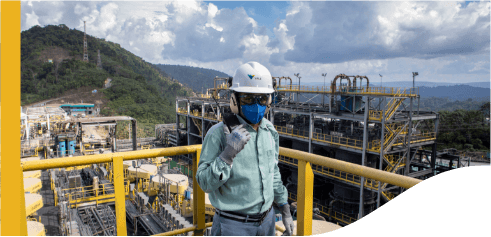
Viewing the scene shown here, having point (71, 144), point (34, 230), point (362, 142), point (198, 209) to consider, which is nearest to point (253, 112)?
point (198, 209)

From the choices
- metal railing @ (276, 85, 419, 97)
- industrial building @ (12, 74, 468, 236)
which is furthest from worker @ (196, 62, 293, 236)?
metal railing @ (276, 85, 419, 97)

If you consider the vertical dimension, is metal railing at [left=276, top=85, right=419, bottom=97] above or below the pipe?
above

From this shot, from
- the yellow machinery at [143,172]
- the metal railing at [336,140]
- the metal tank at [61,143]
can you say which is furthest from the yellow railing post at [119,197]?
the metal tank at [61,143]

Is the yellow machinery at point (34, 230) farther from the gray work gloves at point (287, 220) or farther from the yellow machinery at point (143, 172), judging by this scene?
the yellow machinery at point (143, 172)

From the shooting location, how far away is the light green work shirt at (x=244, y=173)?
2.03 metres

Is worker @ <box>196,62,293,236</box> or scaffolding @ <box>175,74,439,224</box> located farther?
scaffolding @ <box>175,74,439,224</box>

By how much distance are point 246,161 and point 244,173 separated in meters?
0.09

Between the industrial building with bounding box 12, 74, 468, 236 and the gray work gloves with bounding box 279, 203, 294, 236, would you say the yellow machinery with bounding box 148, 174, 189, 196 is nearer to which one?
the industrial building with bounding box 12, 74, 468, 236

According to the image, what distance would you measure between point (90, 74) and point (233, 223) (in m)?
46.6

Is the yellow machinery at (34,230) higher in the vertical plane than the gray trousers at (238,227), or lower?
higher

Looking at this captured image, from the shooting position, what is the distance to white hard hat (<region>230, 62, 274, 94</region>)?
205 centimetres

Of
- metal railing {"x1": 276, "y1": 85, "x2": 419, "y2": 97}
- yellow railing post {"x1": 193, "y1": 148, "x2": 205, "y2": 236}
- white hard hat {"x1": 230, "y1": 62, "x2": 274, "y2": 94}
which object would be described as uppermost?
metal railing {"x1": 276, "y1": 85, "x2": 419, "y2": 97}

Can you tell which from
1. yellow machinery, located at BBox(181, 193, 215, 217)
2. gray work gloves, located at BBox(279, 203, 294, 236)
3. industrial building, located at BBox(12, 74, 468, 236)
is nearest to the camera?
gray work gloves, located at BBox(279, 203, 294, 236)

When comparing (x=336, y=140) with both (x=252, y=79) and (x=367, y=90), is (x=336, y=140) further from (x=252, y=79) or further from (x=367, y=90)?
(x=252, y=79)
